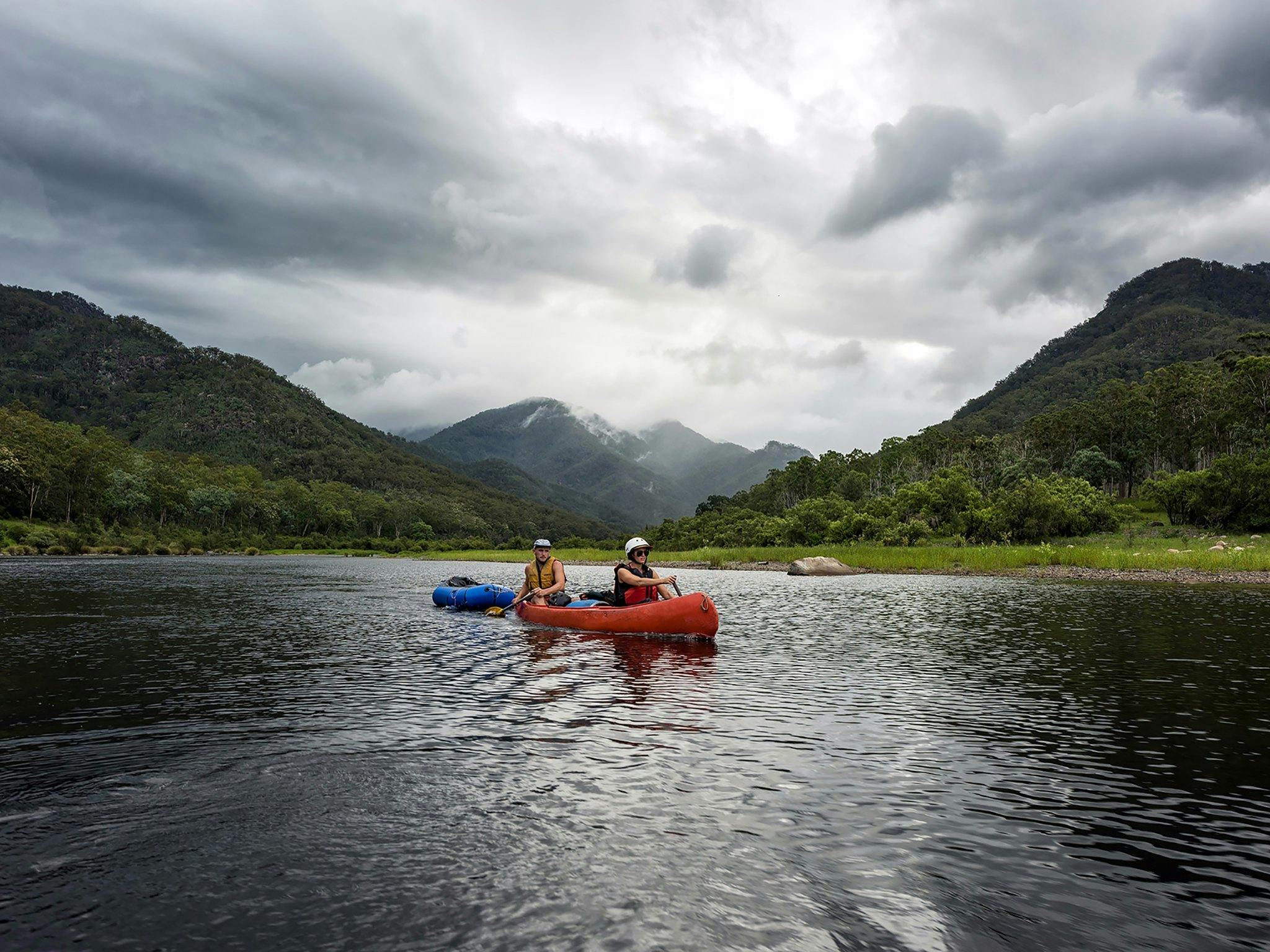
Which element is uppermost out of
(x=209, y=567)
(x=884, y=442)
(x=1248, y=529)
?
(x=884, y=442)

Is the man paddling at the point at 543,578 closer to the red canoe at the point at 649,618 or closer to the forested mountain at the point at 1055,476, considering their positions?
the red canoe at the point at 649,618

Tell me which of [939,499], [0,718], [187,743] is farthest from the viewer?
[939,499]

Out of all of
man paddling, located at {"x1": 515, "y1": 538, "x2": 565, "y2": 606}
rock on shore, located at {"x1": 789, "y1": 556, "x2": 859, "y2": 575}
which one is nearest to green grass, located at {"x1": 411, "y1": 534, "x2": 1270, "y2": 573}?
rock on shore, located at {"x1": 789, "y1": 556, "x2": 859, "y2": 575}

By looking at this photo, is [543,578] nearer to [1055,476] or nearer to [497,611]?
[497,611]

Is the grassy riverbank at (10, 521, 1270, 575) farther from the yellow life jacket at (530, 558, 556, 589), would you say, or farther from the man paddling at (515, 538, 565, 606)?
the yellow life jacket at (530, 558, 556, 589)

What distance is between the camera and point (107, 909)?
5895mm

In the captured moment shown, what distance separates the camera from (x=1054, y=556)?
52.5m

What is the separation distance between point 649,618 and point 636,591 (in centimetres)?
148

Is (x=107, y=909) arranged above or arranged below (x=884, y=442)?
below

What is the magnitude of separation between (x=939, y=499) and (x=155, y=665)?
7954 cm

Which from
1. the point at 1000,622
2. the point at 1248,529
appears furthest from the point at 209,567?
the point at 1248,529

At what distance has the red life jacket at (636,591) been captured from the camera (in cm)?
2200

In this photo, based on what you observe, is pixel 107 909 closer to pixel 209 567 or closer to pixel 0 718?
pixel 0 718

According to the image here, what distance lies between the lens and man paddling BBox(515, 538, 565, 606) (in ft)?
82.1
